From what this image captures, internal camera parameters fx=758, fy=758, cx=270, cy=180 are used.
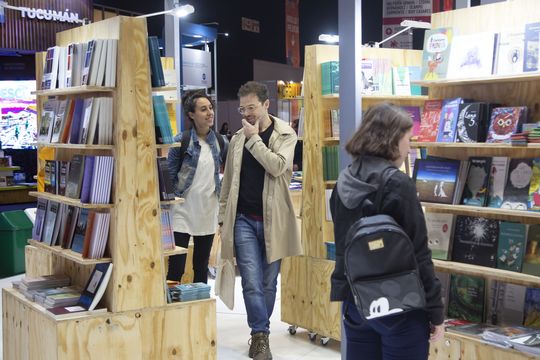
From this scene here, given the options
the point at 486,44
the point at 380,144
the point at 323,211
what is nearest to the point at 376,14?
the point at 323,211

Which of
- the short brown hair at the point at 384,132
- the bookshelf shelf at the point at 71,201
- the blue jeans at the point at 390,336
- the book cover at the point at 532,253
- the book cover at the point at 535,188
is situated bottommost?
the blue jeans at the point at 390,336

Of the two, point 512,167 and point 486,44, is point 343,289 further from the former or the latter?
point 486,44

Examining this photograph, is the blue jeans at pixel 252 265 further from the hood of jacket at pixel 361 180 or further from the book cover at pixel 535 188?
the hood of jacket at pixel 361 180

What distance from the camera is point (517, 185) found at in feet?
12.2

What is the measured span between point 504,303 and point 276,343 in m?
1.89

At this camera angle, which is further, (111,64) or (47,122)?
(47,122)

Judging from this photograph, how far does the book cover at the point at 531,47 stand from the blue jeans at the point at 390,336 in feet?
5.03

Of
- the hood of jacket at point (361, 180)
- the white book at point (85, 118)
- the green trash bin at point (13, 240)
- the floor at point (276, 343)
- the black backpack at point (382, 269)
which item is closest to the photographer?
the black backpack at point (382, 269)

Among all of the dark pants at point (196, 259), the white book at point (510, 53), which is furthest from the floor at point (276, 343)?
the white book at point (510, 53)

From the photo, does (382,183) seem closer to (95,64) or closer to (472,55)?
(472,55)

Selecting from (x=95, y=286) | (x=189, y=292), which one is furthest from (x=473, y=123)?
(x=95, y=286)

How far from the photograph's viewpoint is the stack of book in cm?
425

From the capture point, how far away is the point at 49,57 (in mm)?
4570

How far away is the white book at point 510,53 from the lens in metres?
3.70
